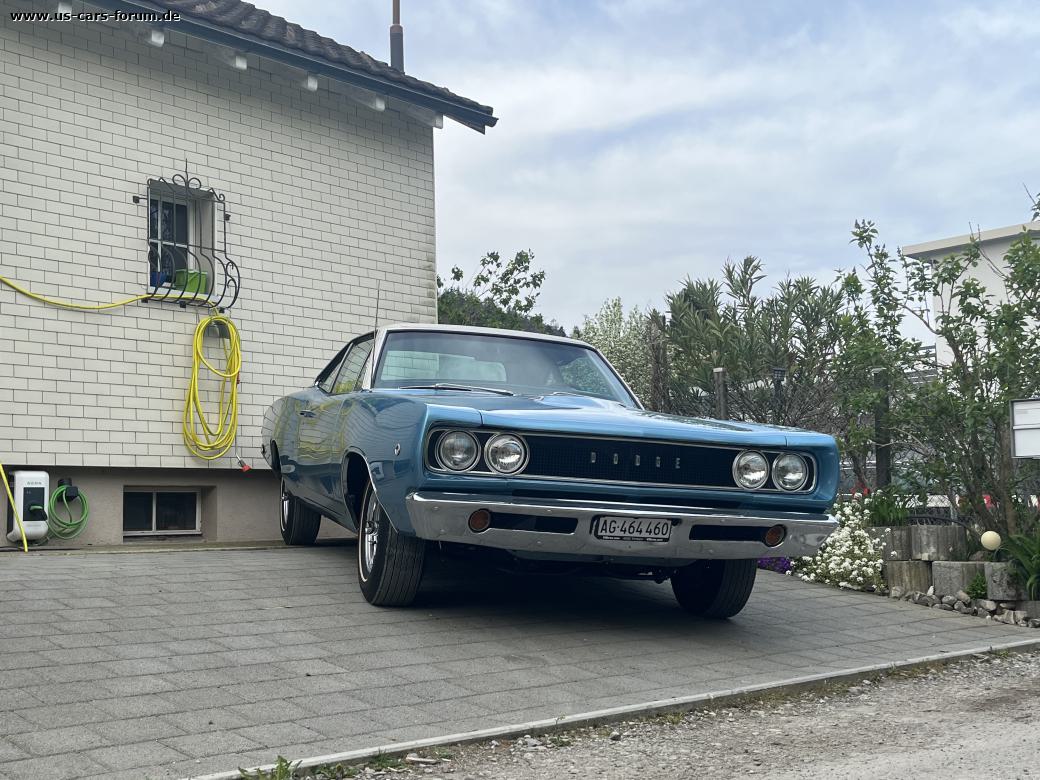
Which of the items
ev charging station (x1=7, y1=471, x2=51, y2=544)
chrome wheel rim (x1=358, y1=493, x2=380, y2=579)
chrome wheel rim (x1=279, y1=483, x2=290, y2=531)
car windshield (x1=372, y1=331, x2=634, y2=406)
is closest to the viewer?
chrome wheel rim (x1=358, y1=493, x2=380, y2=579)

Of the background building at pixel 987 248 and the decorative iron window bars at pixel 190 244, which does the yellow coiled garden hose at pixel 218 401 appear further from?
the background building at pixel 987 248

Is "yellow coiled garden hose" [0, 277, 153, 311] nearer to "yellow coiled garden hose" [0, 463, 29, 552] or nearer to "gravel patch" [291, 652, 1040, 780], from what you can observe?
"yellow coiled garden hose" [0, 463, 29, 552]

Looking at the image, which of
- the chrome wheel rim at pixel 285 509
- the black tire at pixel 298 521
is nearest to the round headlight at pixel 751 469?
the black tire at pixel 298 521

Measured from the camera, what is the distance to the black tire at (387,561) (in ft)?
20.0

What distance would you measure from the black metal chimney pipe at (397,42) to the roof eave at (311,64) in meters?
5.53

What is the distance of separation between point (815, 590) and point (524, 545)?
3659 mm

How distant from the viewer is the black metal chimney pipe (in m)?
17.6

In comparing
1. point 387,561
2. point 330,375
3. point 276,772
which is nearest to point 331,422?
point 330,375

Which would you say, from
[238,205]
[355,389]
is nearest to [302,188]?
[238,205]

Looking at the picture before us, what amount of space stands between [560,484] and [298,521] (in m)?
4.07

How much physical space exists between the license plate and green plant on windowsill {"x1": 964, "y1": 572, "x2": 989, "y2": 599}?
3.39 m

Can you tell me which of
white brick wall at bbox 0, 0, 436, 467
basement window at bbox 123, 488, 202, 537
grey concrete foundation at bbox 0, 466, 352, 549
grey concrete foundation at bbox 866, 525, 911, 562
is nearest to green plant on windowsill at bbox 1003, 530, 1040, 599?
grey concrete foundation at bbox 866, 525, 911, 562

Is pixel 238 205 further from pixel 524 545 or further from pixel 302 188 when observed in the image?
pixel 524 545

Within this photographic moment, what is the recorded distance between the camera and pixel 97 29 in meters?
10.1
